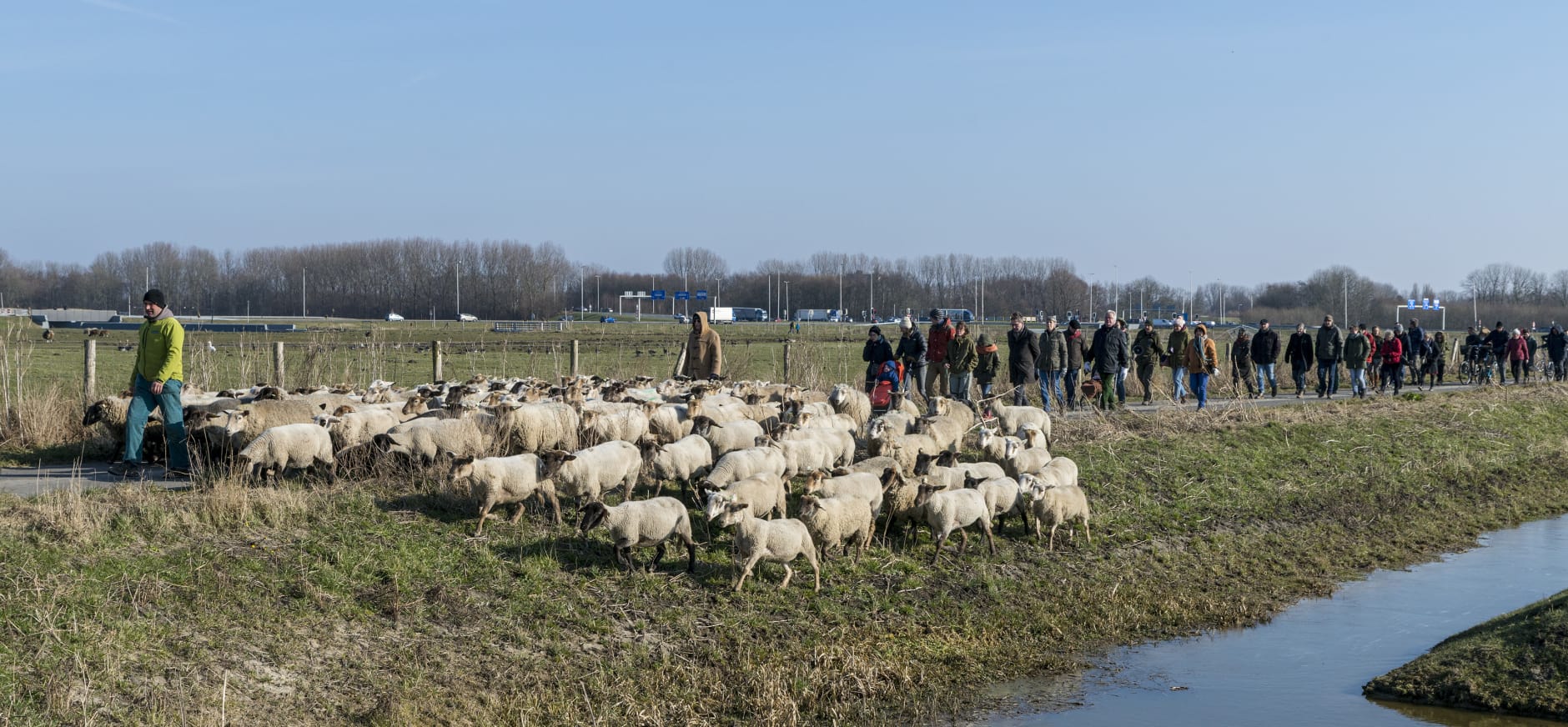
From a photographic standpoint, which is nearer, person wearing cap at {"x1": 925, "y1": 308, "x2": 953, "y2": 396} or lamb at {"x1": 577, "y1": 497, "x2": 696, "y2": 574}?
lamb at {"x1": 577, "y1": 497, "x2": 696, "y2": 574}

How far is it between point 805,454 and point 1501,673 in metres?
7.31

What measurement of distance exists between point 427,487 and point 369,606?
9.61ft

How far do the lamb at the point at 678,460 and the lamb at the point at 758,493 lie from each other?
3.94ft

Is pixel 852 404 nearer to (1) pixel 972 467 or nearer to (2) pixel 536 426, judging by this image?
(1) pixel 972 467

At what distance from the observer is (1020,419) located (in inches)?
738

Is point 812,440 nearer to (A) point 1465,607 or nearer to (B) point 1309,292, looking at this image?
(A) point 1465,607

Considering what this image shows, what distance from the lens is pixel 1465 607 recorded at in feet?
45.4

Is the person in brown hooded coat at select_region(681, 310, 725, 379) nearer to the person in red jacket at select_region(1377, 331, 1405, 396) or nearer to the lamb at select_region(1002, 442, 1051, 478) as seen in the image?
the lamb at select_region(1002, 442, 1051, 478)

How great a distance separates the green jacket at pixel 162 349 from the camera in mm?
13758

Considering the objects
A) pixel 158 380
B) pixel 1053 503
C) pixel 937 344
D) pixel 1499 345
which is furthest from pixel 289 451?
pixel 1499 345

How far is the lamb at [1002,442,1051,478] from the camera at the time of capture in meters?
15.5

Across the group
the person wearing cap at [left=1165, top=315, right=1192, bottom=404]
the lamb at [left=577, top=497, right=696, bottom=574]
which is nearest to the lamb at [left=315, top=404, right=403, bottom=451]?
the lamb at [left=577, top=497, right=696, bottom=574]

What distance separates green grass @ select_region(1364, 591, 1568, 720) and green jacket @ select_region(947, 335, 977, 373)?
10839 millimetres

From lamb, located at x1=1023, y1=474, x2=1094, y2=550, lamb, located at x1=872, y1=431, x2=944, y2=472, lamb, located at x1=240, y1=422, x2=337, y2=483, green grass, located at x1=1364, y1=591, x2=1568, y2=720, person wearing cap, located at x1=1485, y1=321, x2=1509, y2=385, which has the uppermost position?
person wearing cap, located at x1=1485, y1=321, x2=1509, y2=385
